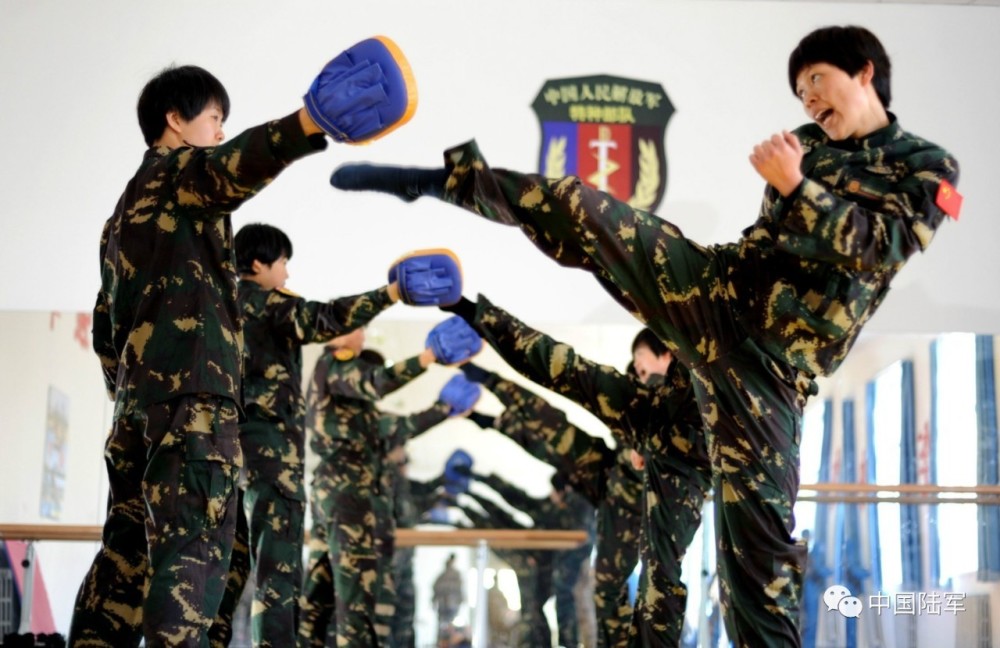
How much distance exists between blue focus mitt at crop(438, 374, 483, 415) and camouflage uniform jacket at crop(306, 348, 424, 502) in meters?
0.61

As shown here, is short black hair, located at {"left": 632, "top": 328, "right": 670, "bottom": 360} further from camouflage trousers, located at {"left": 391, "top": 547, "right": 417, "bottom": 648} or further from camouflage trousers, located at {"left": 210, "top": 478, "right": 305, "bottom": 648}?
camouflage trousers, located at {"left": 391, "top": 547, "right": 417, "bottom": 648}

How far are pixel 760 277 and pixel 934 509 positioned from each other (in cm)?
347

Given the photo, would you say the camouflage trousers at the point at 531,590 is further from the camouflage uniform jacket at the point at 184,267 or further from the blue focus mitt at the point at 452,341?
the camouflage uniform jacket at the point at 184,267

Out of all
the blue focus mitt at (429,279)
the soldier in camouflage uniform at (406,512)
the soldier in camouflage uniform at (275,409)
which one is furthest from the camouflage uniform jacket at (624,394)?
the soldier in camouflage uniform at (406,512)

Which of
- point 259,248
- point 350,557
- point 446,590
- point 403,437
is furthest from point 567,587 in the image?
point 259,248

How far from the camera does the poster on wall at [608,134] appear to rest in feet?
18.4

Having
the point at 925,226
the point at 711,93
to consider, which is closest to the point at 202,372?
the point at 925,226

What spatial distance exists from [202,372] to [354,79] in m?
0.64

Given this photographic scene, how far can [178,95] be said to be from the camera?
2543 mm

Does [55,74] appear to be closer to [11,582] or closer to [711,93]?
[11,582]

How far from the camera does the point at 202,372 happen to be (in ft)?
7.34

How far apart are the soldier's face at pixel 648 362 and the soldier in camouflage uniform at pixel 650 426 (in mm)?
856

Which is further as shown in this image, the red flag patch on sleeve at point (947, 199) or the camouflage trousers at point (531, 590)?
the camouflage trousers at point (531, 590)

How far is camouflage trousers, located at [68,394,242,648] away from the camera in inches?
83.3
